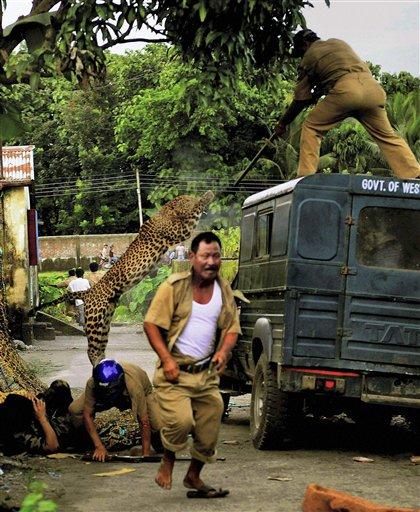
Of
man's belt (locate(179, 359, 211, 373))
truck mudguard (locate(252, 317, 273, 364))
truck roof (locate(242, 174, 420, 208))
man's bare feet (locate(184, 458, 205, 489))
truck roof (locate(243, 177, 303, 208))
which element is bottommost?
man's bare feet (locate(184, 458, 205, 489))

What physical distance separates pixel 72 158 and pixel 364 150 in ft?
49.4

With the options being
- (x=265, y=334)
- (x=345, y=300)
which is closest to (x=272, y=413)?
(x=265, y=334)

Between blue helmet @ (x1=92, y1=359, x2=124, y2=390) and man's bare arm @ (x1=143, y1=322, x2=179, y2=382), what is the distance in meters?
1.63

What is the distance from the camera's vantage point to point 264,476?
9.13 metres

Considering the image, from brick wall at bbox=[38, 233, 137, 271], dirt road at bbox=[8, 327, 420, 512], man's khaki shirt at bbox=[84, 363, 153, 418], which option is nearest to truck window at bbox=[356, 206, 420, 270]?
dirt road at bbox=[8, 327, 420, 512]

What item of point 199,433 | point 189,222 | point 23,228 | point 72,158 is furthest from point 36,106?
point 199,433

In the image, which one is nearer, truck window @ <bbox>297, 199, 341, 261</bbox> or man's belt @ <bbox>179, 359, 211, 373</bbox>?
man's belt @ <bbox>179, 359, 211, 373</bbox>

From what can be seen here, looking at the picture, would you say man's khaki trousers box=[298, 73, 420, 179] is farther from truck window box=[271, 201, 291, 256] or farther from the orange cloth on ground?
the orange cloth on ground

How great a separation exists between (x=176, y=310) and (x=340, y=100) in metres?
4.50

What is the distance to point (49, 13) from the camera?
11500 mm

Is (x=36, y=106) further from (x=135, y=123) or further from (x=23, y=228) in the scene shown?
(x=23, y=228)

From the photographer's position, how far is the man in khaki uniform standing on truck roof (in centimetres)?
1173

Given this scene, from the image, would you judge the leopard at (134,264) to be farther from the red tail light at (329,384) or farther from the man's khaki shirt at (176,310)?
the man's khaki shirt at (176,310)

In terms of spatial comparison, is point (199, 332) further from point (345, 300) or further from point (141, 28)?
point (141, 28)
